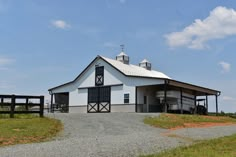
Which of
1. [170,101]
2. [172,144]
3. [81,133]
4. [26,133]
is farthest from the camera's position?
[170,101]

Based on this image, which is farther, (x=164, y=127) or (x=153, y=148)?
(x=164, y=127)

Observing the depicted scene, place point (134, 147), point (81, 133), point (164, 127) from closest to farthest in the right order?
point (134, 147)
point (81, 133)
point (164, 127)

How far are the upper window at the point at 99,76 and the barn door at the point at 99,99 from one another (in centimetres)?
53

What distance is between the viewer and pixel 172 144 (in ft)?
38.5

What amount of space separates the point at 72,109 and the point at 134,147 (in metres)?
26.4

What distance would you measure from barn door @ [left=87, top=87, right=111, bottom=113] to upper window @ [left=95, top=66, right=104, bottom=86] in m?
0.53

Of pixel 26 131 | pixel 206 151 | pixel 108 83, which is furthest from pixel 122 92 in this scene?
pixel 206 151

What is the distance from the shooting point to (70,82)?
3688 cm

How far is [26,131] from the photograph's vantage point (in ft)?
43.5

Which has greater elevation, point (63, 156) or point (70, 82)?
point (70, 82)

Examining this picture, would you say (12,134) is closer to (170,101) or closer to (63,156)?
(63,156)

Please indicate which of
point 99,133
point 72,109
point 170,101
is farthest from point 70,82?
point 99,133

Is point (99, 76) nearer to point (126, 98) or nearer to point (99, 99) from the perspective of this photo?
point (99, 99)

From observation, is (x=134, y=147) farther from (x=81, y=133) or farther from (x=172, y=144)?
(x=81, y=133)
